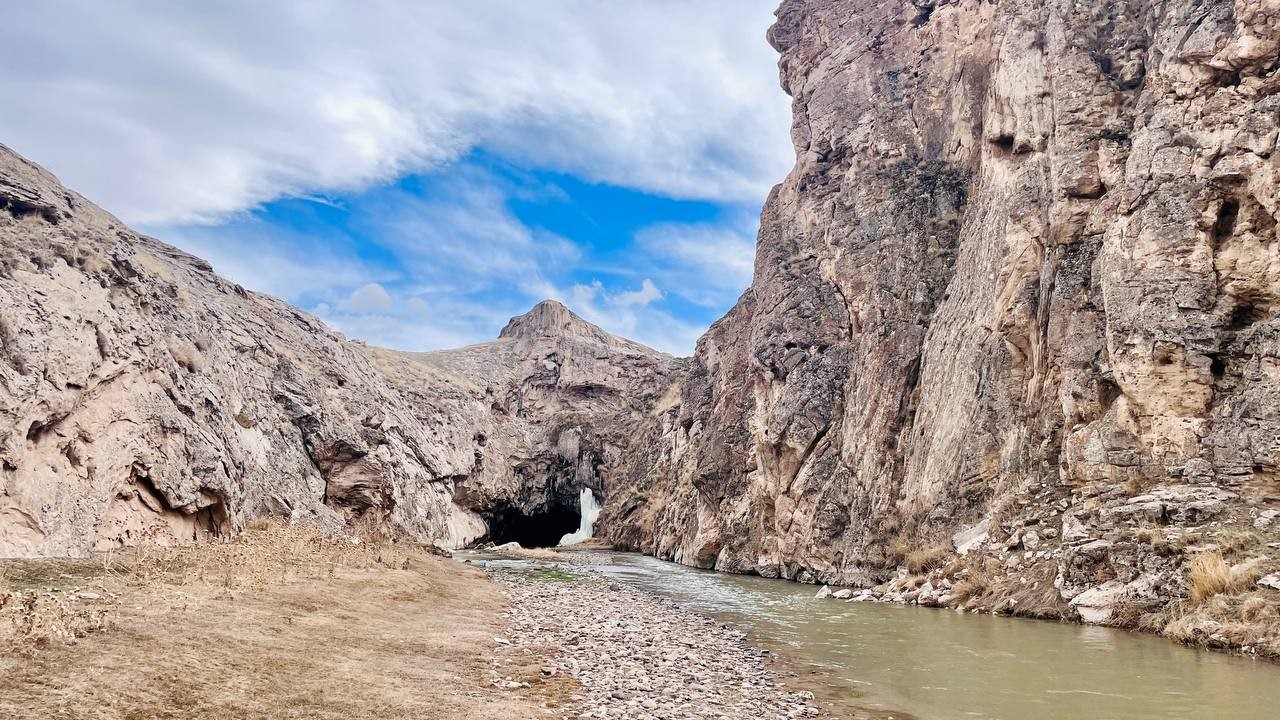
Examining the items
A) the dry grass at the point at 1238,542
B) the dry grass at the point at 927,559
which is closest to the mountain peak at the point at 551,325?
the dry grass at the point at 927,559

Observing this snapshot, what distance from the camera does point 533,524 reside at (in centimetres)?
8988

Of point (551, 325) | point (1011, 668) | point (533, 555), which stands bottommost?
point (533, 555)

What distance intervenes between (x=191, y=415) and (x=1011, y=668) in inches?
1196

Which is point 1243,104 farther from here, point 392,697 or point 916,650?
point 392,697

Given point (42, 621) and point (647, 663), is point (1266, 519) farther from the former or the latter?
point (42, 621)

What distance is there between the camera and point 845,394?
1763 inches

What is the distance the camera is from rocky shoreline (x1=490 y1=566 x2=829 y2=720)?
10.8 m

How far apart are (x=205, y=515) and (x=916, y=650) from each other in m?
24.4

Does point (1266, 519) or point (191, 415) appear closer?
point (1266, 519)

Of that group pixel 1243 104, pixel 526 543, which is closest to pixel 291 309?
pixel 526 543

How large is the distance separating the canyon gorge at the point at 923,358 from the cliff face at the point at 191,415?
0.15 metres

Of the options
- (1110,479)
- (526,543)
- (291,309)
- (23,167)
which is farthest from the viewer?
(526,543)

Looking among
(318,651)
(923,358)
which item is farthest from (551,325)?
(318,651)

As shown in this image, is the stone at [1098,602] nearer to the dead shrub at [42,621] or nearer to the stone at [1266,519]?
the stone at [1266,519]
